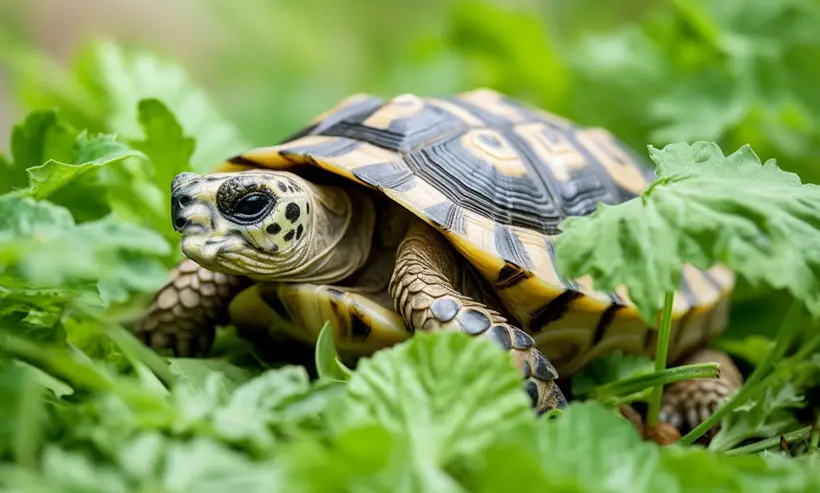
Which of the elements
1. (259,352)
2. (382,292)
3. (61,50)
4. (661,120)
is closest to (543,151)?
(382,292)

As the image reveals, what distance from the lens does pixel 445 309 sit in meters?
1.30

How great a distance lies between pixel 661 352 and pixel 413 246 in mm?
453

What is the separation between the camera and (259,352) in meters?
1.61

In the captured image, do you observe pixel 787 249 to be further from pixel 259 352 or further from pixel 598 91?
pixel 598 91

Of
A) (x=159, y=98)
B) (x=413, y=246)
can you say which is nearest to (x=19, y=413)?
(x=413, y=246)

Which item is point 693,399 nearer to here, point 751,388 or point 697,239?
point 751,388

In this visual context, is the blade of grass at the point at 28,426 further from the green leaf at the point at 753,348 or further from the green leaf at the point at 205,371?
the green leaf at the point at 753,348

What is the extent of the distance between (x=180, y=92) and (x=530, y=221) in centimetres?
110

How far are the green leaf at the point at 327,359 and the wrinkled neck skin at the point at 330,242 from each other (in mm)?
276

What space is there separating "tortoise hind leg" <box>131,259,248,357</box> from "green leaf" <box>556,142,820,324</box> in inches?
32.9

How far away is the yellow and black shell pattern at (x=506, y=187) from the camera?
143 cm

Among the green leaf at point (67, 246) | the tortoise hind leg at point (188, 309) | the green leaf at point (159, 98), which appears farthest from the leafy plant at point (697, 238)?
the green leaf at point (159, 98)

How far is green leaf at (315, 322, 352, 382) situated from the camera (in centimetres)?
119

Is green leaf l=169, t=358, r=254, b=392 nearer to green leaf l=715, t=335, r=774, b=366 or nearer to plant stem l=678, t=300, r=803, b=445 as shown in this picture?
plant stem l=678, t=300, r=803, b=445
